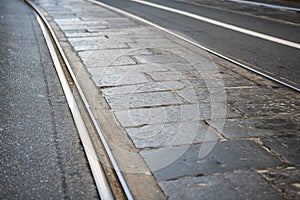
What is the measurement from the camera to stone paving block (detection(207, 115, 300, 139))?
3.68 m

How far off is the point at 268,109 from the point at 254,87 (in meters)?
0.80

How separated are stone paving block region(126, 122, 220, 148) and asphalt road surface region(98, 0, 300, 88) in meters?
2.01

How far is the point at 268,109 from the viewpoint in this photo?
434 cm

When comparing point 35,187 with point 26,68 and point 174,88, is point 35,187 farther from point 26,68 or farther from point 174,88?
point 26,68

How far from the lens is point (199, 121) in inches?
156

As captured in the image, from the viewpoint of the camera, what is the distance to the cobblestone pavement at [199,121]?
2896 millimetres

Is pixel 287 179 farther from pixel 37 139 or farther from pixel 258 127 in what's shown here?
pixel 37 139

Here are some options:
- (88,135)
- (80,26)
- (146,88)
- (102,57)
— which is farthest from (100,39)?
(88,135)

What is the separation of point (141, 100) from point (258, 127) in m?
1.26

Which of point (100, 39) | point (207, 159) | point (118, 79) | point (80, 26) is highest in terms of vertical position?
point (207, 159)

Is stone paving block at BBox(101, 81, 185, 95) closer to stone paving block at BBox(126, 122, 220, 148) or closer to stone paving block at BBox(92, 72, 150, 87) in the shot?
stone paving block at BBox(92, 72, 150, 87)

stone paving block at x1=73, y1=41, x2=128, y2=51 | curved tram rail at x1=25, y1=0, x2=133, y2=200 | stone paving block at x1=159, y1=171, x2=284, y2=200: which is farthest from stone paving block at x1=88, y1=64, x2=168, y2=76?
stone paving block at x1=159, y1=171, x2=284, y2=200

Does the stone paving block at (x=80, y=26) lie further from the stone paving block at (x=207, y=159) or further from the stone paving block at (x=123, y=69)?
the stone paving block at (x=207, y=159)

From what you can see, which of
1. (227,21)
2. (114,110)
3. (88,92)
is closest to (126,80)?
(88,92)
